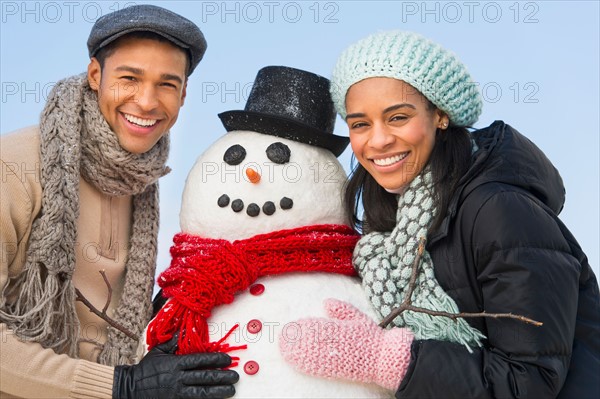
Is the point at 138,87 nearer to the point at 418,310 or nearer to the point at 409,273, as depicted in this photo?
the point at 409,273

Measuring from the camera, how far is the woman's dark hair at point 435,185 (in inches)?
97.7

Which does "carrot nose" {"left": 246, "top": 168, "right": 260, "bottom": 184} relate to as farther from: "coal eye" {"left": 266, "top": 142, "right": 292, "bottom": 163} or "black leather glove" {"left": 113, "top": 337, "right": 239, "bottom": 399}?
"black leather glove" {"left": 113, "top": 337, "right": 239, "bottom": 399}

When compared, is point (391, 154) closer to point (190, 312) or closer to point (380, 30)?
point (380, 30)

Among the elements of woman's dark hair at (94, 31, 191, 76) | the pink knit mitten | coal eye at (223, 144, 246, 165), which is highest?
woman's dark hair at (94, 31, 191, 76)

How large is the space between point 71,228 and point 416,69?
49.2 inches

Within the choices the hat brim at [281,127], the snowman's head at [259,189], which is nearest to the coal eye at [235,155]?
the snowman's head at [259,189]

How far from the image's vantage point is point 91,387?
2646mm

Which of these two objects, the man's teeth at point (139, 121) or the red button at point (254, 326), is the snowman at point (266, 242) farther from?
the man's teeth at point (139, 121)

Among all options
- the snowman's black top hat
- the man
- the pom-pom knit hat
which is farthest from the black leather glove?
the pom-pom knit hat

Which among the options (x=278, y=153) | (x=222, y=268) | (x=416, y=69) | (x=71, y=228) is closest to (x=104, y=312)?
(x=71, y=228)

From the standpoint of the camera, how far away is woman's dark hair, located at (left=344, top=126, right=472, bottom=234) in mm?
Answer: 2480

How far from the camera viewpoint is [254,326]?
2439 mm

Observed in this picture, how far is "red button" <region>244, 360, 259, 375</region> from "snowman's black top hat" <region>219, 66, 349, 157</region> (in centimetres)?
73

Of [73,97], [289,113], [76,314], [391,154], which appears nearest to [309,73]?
[289,113]
